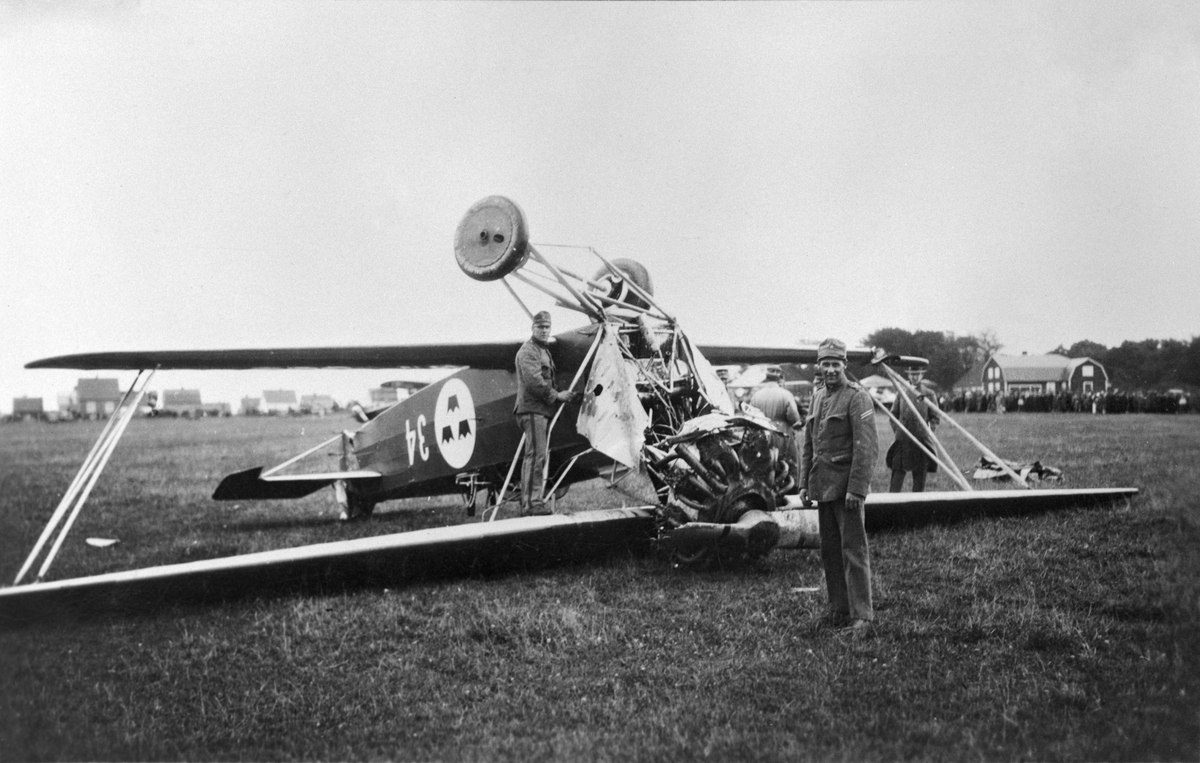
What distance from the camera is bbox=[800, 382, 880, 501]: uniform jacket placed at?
513cm

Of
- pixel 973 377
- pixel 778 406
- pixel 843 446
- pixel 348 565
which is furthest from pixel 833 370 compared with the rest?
pixel 973 377

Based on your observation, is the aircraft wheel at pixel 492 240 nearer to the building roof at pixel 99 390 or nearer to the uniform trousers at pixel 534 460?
the uniform trousers at pixel 534 460

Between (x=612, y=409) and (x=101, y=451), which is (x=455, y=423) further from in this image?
(x=101, y=451)

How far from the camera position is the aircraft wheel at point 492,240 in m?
6.50

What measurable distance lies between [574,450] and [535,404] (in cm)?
87

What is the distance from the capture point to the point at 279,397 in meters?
123

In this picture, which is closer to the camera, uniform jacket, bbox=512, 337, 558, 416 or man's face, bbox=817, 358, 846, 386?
man's face, bbox=817, 358, 846, 386

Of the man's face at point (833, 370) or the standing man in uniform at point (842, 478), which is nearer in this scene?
the standing man in uniform at point (842, 478)

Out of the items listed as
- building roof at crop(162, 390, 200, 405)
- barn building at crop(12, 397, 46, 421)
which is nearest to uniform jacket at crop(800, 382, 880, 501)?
barn building at crop(12, 397, 46, 421)

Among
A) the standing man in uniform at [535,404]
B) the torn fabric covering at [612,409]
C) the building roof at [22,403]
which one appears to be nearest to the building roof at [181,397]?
the building roof at [22,403]

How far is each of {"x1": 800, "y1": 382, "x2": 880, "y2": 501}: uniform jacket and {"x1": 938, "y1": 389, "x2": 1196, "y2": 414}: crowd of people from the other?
57.8 feet

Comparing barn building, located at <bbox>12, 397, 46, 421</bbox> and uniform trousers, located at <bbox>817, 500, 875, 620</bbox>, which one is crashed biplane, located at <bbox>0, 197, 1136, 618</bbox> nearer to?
uniform trousers, located at <bbox>817, 500, 875, 620</bbox>

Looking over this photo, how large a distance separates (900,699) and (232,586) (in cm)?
407

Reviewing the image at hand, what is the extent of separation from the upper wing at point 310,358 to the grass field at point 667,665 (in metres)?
1.70
